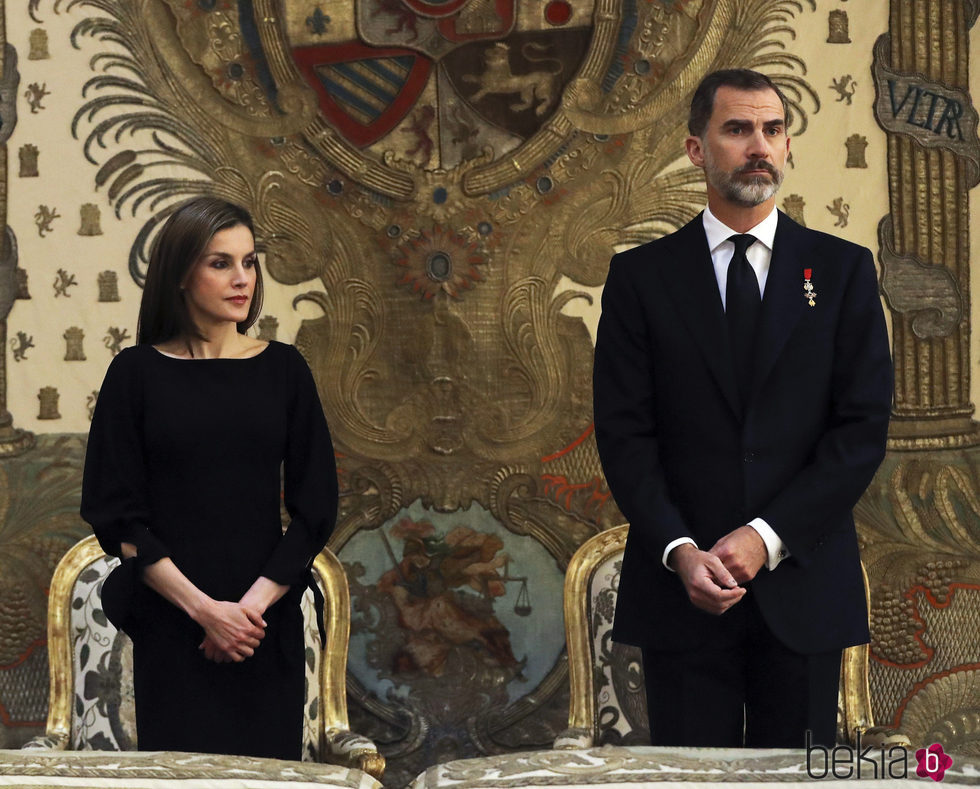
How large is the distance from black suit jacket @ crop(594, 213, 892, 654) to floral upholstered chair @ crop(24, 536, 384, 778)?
1.23 metres

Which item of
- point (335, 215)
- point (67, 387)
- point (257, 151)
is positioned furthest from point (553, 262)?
point (67, 387)

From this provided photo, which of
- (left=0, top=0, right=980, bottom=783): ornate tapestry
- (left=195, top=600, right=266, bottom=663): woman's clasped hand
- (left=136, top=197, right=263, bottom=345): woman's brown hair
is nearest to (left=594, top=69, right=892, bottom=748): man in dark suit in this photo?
(left=195, top=600, right=266, bottom=663): woman's clasped hand

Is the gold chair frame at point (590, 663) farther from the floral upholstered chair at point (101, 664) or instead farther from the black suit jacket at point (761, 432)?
the black suit jacket at point (761, 432)

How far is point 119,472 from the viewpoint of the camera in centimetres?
248

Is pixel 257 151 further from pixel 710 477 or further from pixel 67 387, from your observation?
pixel 710 477

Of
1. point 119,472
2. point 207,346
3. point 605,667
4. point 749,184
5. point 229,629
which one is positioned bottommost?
point 605,667

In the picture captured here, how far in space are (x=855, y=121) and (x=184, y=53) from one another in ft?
7.18

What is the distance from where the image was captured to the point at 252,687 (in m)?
2.53

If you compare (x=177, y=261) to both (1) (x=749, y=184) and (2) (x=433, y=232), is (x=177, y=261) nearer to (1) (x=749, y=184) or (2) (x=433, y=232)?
(1) (x=749, y=184)

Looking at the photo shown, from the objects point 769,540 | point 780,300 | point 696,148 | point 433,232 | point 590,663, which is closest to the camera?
point 769,540

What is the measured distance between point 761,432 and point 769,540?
0.21 m

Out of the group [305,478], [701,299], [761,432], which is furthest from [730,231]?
[305,478]

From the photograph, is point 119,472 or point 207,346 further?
point 207,346

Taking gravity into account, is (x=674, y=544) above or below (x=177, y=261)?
below
